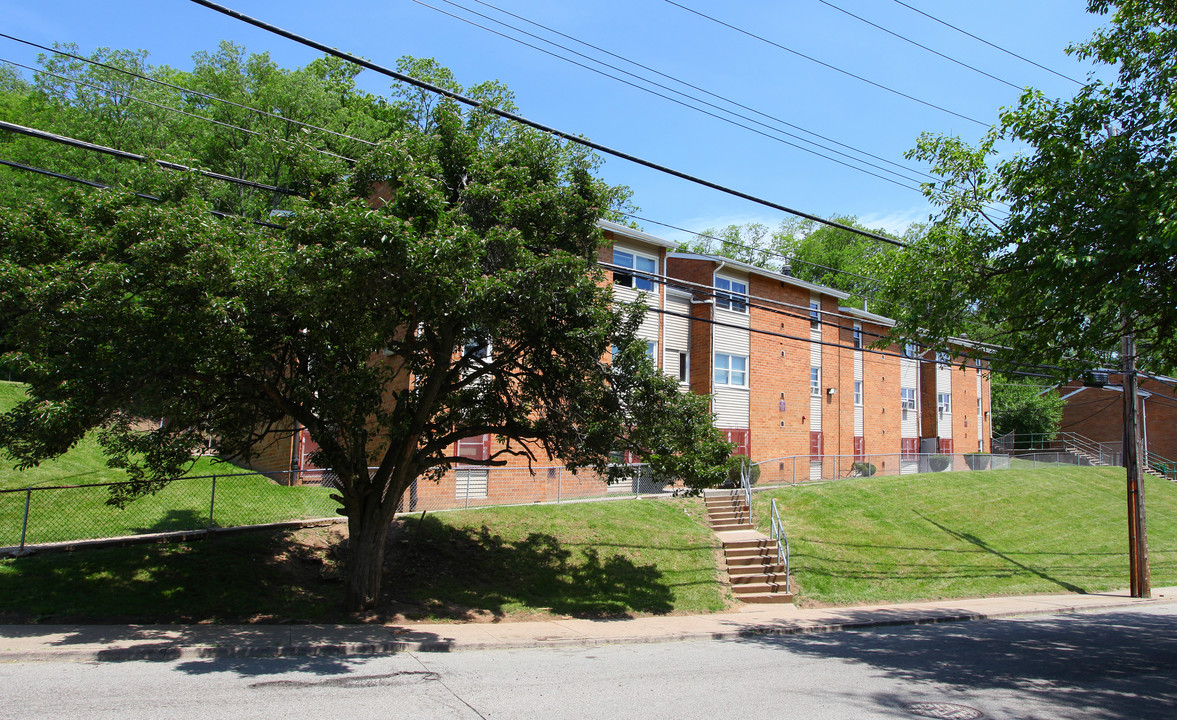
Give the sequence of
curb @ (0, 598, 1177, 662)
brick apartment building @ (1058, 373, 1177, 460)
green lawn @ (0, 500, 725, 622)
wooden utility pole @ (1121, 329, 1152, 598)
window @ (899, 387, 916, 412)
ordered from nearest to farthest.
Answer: curb @ (0, 598, 1177, 662), green lawn @ (0, 500, 725, 622), wooden utility pole @ (1121, 329, 1152, 598), window @ (899, 387, 916, 412), brick apartment building @ (1058, 373, 1177, 460)

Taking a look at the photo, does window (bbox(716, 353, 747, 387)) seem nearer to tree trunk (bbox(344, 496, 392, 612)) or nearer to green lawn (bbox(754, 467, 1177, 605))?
green lawn (bbox(754, 467, 1177, 605))

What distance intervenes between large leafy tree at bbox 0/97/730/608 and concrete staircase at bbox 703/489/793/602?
14.7ft

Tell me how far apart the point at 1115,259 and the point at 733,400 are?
20.0 metres

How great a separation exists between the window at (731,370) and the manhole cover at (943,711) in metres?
21.2

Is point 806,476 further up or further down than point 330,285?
further down

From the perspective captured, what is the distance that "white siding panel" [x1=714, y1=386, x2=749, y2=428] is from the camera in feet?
96.7

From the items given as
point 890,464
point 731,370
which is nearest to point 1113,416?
point 890,464

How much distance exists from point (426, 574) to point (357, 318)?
6917 millimetres

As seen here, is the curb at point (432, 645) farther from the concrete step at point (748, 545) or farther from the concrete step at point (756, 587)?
the concrete step at point (748, 545)

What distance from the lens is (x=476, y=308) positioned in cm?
1048

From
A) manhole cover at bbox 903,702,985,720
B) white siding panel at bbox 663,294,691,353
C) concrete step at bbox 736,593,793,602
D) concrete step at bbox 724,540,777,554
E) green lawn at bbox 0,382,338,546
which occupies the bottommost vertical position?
concrete step at bbox 736,593,793,602

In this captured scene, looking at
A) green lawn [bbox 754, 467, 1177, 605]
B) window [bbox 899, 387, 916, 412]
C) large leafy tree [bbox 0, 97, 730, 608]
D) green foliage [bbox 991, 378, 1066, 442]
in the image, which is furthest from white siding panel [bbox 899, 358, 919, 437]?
large leafy tree [bbox 0, 97, 730, 608]

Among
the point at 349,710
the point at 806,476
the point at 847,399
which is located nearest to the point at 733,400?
the point at 806,476

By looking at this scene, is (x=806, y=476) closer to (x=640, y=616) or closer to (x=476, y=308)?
(x=640, y=616)
